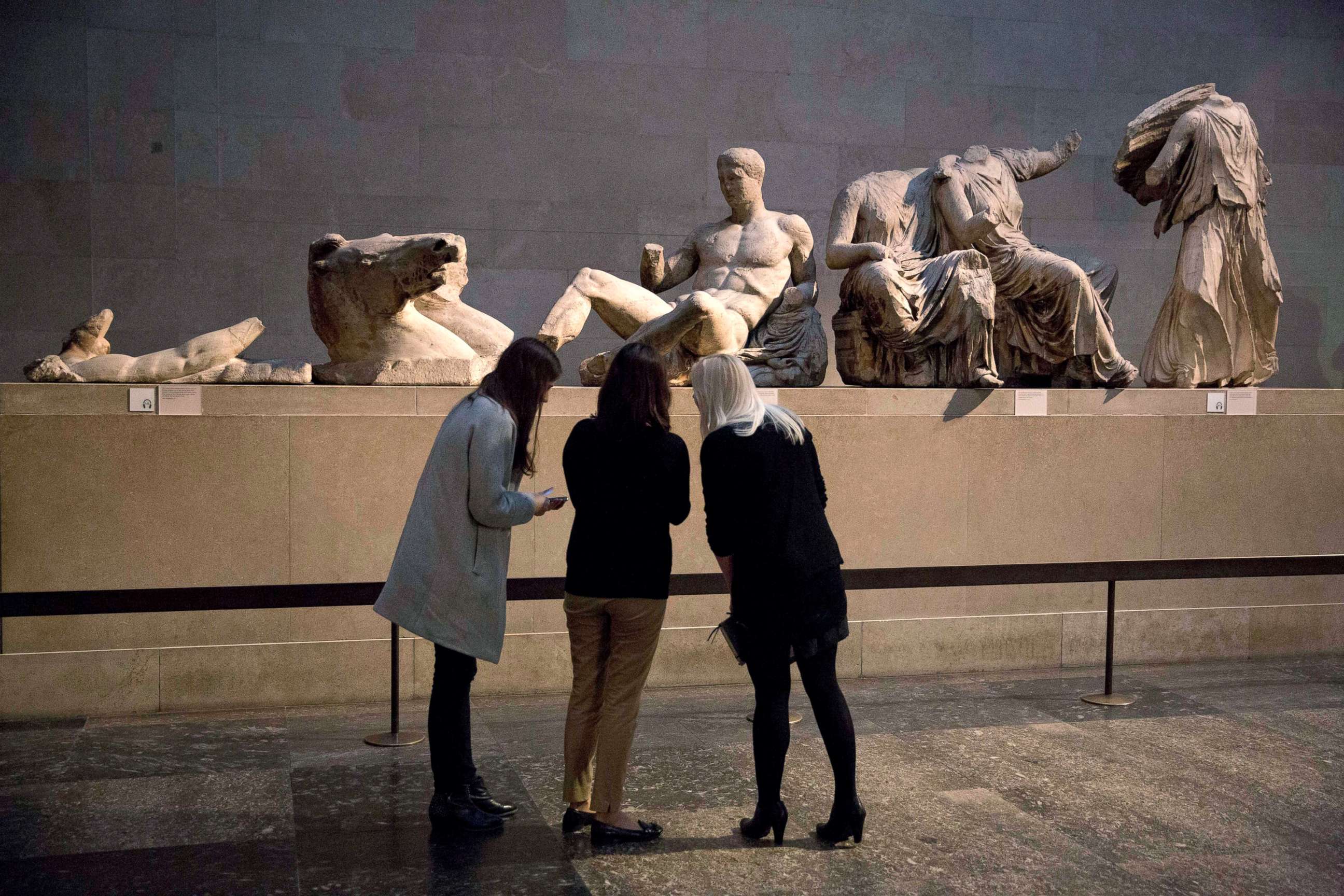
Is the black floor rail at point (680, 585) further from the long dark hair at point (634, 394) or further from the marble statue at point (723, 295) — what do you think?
the marble statue at point (723, 295)

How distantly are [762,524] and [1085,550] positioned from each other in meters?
3.82

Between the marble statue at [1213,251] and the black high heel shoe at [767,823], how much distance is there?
4592 millimetres

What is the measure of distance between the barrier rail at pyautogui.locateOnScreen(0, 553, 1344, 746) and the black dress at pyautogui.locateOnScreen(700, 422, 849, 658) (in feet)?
3.58

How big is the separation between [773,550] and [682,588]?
4.55ft

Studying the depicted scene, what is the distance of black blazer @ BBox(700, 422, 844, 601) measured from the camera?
359 cm

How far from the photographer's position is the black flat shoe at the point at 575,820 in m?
3.88

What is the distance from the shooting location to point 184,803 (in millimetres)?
4246

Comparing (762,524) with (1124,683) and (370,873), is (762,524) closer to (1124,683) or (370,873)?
(370,873)

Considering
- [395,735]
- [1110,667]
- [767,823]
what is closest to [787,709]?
[767,823]

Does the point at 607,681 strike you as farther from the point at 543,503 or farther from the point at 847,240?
the point at 847,240

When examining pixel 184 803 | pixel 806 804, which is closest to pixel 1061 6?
pixel 806 804

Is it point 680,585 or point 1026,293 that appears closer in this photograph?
point 680,585

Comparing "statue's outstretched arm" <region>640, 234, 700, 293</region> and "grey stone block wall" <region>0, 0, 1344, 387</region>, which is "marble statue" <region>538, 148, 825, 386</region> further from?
"grey stone block wall" <region>0, 0, 1344, 387</region>

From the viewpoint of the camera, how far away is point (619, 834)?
3.82 m
